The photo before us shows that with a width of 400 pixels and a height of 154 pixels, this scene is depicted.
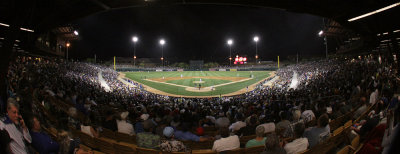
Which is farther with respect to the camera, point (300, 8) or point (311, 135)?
point (300, 8)

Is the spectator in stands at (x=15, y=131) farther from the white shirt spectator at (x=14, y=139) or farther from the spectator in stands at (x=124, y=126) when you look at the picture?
the spectator in stands at (x=124, y=126)

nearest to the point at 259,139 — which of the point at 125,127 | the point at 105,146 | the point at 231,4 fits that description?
the point at 105,146

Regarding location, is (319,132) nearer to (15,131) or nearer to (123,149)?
(123,149)

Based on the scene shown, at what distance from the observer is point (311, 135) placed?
4.18m

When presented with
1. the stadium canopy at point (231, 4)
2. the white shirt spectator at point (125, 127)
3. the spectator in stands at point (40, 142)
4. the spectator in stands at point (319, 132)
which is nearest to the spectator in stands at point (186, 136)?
the white shirt spectator at point (125, 127)

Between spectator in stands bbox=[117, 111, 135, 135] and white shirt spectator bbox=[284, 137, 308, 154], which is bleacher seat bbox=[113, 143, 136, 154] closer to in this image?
spectator in stands bbox=[117, 111, 135, 135]

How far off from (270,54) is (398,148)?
93012 mm

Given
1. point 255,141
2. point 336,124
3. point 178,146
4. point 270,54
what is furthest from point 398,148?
point 270,54

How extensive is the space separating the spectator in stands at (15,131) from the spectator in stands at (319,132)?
5.25 metres

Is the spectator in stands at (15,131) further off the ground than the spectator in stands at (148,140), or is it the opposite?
the spectator in stands at (15,131)

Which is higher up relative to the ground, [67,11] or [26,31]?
[67,11]

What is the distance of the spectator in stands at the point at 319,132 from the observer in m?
4.12

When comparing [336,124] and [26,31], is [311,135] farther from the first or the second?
[26,31]

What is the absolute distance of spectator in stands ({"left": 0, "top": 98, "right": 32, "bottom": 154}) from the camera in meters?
2.43
